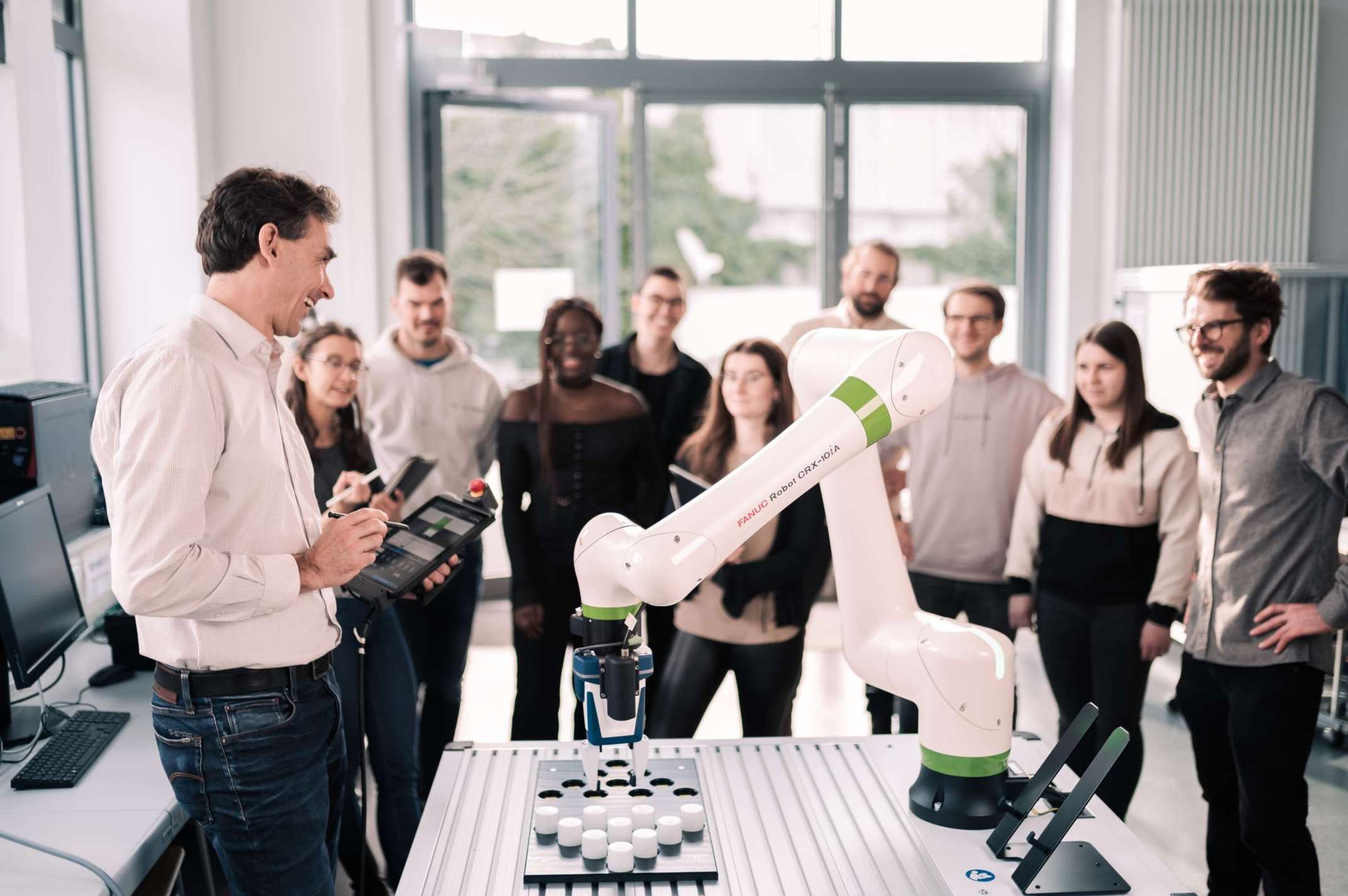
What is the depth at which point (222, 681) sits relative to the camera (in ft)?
5.16

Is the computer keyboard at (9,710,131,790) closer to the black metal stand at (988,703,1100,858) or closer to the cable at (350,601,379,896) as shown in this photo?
the cable at (350,601,379,896)

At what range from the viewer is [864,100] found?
512 centimetres

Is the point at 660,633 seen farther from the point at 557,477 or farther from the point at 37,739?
the point at 37,739

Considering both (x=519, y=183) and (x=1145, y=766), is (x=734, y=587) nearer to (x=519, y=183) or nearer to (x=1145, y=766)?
(x=1145, y=766)

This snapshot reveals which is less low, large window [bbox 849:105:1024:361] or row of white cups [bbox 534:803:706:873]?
large window [bbox 849:105:1024:361]

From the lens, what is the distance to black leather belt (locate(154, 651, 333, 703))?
5.14 feet

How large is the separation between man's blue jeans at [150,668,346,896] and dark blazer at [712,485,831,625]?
1.12 metres

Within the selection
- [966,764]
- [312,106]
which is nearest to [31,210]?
[312,106]

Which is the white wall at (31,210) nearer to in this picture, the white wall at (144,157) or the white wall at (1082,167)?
the white wall at (144,157)

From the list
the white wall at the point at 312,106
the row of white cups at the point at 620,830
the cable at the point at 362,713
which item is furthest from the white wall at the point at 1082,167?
the row of white cups at the point at 620,830

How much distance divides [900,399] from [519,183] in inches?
152

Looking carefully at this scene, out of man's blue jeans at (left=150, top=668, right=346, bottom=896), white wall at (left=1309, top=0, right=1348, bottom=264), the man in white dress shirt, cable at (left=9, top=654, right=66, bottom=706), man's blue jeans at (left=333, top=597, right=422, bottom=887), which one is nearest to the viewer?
the man in white dress shirt

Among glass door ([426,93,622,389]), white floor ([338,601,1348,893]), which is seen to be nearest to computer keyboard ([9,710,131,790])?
white floor ([338,601,1348,893])

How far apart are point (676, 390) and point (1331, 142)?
3.30m
